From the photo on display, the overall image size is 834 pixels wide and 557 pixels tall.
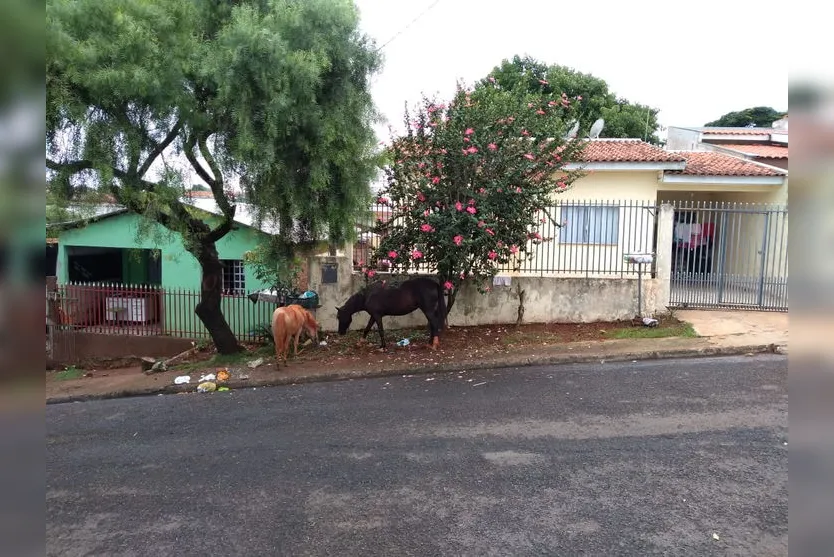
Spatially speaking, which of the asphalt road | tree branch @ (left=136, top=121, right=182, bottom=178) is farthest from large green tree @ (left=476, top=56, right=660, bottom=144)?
the asphalt road

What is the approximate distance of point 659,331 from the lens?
372 inches

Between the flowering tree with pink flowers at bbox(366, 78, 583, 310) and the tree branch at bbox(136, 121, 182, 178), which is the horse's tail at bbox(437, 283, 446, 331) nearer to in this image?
the flowering tree with pink flowers at bbox(366, 78, 583, 310)

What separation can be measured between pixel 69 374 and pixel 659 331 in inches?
421

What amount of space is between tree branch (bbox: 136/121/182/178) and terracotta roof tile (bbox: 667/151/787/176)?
442 inches

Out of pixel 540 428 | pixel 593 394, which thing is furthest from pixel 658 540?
pixel 593 394

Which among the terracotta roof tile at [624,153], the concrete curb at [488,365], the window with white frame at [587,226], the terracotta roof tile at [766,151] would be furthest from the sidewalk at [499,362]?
the terracotta roof tile at [766,151]

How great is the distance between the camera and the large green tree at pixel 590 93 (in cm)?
2528

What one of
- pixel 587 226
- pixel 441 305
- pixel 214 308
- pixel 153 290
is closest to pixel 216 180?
pixel 214 308

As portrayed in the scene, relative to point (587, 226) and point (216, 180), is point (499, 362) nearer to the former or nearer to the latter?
point (587, 226)

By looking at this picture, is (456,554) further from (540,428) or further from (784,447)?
(784,447)

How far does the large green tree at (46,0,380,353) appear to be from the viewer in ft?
20.9

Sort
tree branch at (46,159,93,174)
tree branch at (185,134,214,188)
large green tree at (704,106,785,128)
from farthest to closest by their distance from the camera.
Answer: large green tree at (704,106,785,128) → tree branch at (185,134,214,188) → tree branch at (46,159,93,174)

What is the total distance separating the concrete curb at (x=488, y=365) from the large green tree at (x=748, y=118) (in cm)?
2605

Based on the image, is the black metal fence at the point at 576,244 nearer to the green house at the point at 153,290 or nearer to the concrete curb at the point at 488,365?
the concrete curb at the point at 488,365
